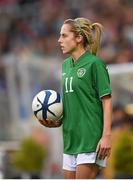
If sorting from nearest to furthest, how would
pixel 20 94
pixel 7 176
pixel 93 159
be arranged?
pixel 93 159
pixel 7 176
pixel 20 94

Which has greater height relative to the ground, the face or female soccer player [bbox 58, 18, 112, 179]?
the face

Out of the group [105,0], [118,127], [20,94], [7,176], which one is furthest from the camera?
[105,0]

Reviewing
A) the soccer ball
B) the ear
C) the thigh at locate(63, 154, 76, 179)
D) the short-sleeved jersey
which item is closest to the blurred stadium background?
the soccer ball

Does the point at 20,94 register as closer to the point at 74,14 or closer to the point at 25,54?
the point at 25,54

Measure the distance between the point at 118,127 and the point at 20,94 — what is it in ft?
7.12

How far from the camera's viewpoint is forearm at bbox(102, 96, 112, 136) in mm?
6703

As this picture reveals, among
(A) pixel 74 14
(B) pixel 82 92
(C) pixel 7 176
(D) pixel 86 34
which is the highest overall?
(A) pixel 74 14

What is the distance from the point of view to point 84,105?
270 inches

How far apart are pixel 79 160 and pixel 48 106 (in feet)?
1.77

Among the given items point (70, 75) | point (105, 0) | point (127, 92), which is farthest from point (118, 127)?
point (70, 75)

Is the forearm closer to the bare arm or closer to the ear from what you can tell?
the bare arm

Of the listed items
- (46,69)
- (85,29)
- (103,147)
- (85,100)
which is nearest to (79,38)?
(85,29)

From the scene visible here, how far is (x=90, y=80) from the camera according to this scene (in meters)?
6.86

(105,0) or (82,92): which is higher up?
(105,0)
